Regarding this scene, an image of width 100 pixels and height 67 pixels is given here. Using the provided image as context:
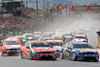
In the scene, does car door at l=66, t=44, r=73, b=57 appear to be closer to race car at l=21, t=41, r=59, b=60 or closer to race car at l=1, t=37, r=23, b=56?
race car at l=21, t=41, r=59, b=60

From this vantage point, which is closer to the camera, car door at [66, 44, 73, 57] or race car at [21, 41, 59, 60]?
race car at [21, 41, 59, 60]

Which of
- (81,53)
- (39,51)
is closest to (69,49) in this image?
(81,53)

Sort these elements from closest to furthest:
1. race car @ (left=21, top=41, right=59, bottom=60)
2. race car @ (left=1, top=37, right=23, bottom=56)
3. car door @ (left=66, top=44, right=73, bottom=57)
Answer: race car @ (left=21, top=41, right=59, bottom=60) → car door @ (left=66, top=44, right=73, bottom=57) → race car @ (left=1, top=37, right=23, bottom=56)

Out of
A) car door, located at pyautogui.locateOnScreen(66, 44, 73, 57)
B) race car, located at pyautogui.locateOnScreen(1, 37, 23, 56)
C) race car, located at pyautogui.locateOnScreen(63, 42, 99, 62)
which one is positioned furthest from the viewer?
race car, located at pyautogui.locateOnScreen(1, 37, 23, 56)

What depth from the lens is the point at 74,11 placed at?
595 feet

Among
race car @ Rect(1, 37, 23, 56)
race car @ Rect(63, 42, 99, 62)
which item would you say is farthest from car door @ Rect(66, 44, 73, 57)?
race car @ Rect(1, 37, 23, 56)

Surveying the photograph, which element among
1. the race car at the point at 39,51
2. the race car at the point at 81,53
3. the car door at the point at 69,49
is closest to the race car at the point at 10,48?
the race car at the point at 39,51

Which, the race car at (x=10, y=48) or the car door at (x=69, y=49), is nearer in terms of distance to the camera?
the car door at (x=69, y=49)

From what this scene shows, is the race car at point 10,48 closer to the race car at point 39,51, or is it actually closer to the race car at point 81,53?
the race car at point 39,51

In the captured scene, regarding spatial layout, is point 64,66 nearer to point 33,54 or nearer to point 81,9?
point 33,54

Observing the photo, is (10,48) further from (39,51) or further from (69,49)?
(39,51)

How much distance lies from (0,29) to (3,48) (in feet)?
134

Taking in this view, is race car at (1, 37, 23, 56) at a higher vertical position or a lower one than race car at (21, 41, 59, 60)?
lower

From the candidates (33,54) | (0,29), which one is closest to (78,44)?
(33,54)
